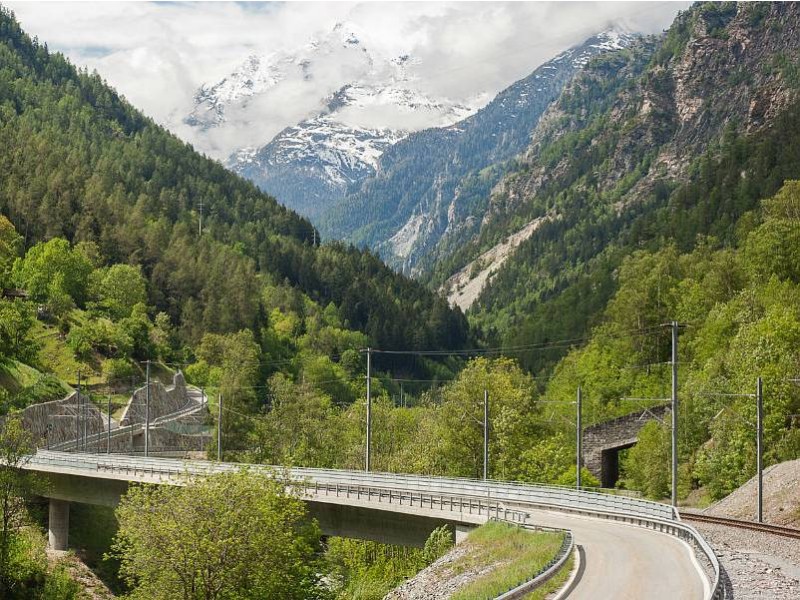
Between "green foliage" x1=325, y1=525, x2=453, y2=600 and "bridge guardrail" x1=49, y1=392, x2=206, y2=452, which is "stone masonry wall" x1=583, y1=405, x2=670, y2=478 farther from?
"bridge guardrail" x1=49, y1=392, x2=206, y2=452

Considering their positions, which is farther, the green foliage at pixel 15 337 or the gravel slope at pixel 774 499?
the green foliage at pixel 15 337

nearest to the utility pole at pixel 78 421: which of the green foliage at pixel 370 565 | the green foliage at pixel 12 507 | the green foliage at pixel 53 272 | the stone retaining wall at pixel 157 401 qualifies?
the stone retaining wall at pixel 157 401

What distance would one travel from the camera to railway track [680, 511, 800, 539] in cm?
4694

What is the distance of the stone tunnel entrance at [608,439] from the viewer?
91375 millimetres

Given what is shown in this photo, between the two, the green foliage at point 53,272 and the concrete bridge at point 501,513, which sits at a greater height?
the green foliage at point 53,272

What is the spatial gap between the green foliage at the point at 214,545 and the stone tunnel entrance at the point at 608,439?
140 ft

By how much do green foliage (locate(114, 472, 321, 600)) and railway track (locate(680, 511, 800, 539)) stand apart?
19.4 m

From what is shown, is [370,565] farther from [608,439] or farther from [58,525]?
[608,439]

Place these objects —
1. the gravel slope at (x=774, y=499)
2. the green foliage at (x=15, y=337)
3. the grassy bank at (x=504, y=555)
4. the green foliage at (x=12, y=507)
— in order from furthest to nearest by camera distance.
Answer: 1. the green foliage at (x=15, y=337)
2. the green foliage at (x=12, y=507)
3. the gravel slope at (x=774, y=499)
4. the grassy bank at (x=504, y=555)

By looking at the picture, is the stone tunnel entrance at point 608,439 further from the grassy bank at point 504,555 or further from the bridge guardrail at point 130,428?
the bridge guardrail at point 130,428

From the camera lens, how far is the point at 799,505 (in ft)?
176

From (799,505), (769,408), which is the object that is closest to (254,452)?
(769,408)

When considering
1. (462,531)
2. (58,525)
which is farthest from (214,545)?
(58,525)

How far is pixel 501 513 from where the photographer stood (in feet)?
172
